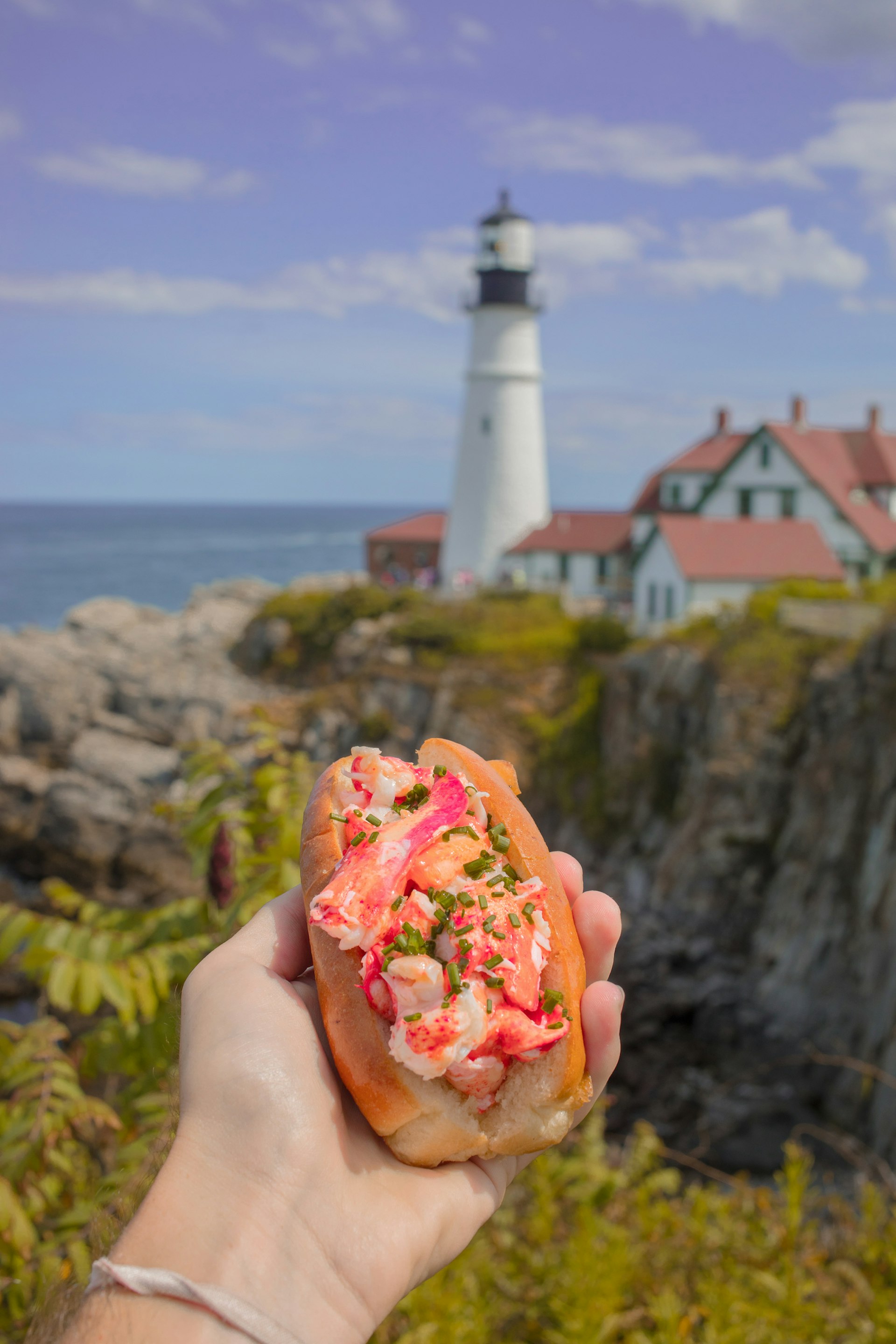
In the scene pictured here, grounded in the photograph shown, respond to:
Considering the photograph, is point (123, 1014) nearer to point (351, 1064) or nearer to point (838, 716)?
point (351, 1064)

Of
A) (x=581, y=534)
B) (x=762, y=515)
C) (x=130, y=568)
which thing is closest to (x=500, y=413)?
(x=581, y=534)

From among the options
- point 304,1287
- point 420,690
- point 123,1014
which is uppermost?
point 304,1287

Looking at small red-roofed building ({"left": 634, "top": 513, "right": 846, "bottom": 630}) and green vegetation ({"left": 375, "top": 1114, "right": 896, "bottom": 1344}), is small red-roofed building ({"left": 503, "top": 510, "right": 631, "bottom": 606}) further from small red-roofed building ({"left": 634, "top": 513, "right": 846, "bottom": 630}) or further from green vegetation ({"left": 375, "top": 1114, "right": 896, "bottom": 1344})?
green vegetation ({"left": 375, "top": 1114, "right": 896, "bottom": 1344})

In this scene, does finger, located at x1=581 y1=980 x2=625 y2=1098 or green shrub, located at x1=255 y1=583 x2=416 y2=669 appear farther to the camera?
green shrub, located at x1=255 y1=583 x2=416 y2=669

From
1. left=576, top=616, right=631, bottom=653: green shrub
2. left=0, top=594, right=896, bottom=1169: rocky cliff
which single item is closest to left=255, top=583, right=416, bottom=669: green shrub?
left=0, top=594, right=896, bottom=1169: rocky cliff

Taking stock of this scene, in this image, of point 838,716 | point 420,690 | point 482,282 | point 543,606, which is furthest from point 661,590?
point 482,282

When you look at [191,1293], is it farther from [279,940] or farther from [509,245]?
[509,245]
